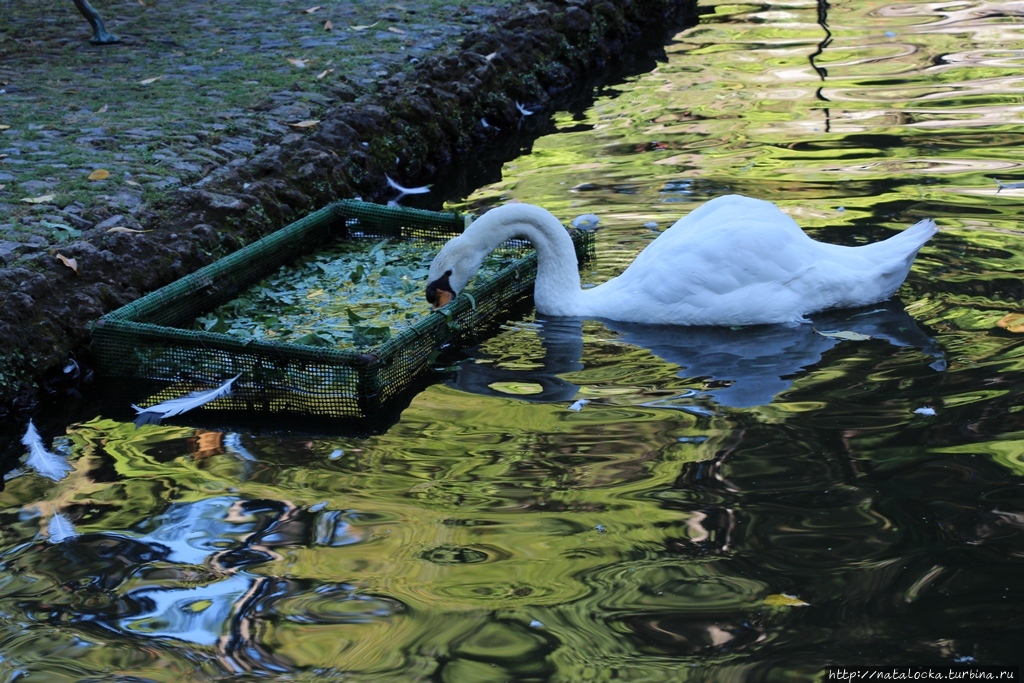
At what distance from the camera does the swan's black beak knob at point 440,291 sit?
7.14m

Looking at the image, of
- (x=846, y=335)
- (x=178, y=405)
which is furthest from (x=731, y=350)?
(x=178, y=405)

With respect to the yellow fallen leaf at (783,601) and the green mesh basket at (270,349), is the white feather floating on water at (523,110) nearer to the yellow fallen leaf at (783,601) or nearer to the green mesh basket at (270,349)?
the green mesh basket at (270,349)

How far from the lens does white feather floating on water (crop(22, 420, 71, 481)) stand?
5.83 metres

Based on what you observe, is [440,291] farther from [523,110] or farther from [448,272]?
[523,110]

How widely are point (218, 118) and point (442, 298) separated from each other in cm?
375

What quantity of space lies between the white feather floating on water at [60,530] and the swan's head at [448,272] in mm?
2573

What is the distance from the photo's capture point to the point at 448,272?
7.17m

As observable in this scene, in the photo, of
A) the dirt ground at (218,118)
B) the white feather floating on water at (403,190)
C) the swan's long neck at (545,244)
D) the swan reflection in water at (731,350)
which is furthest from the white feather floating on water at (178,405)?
the white feather floating on water at (403,190)

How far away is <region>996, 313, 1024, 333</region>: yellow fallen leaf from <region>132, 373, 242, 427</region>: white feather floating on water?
4.13m

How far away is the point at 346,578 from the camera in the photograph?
4734 millimetres

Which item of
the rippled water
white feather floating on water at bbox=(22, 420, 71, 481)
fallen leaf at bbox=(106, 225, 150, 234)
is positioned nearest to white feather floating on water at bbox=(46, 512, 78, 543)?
the rippled water

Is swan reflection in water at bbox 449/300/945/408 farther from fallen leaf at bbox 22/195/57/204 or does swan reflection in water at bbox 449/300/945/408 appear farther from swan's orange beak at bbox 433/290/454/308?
fallen leaf at bbox 22/195/57/204

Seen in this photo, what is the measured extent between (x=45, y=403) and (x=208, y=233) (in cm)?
191

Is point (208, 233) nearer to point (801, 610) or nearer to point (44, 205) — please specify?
point (44, 205)
